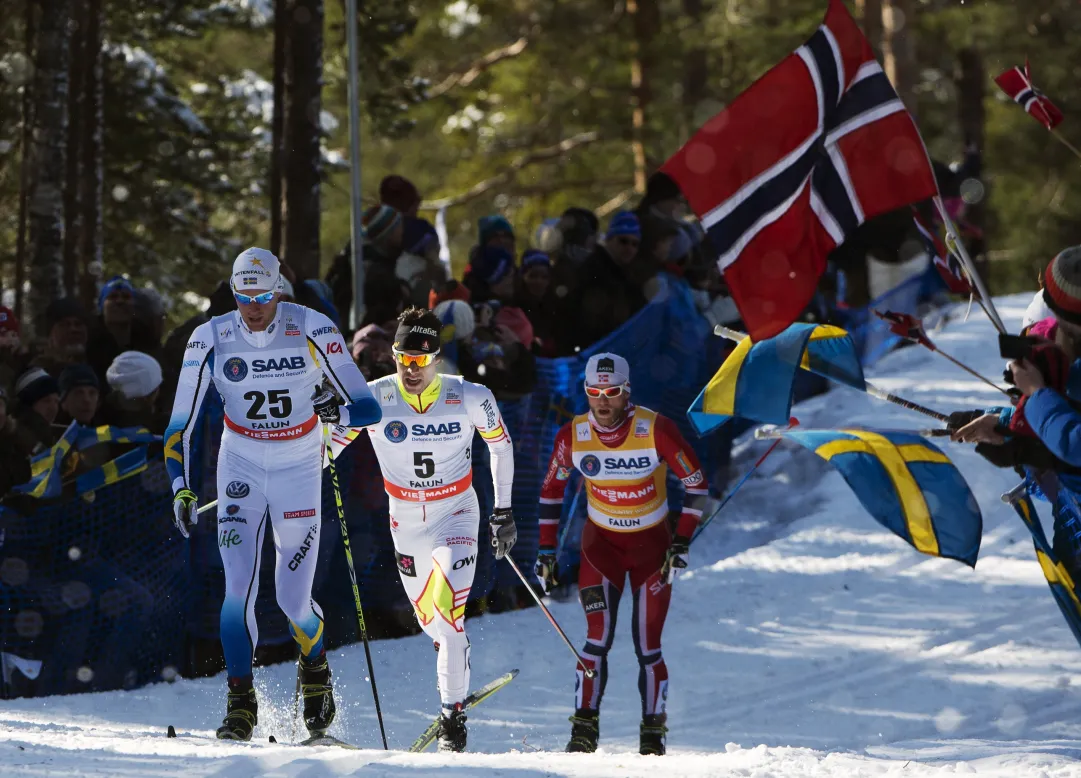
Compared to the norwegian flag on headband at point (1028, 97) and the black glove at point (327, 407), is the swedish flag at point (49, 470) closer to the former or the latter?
the black glove at point (327, 407)

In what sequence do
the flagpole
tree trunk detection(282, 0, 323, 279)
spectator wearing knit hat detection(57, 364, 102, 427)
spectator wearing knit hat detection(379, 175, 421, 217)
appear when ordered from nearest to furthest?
the flagpole
spectator wearing knit hat detection(57, 364, 102, 427)
spectator wearing knit hat detection(379, 175, 421, 217)
tree trunk detection(282, 0, 323, 279)

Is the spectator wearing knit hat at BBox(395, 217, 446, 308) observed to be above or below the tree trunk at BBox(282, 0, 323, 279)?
below

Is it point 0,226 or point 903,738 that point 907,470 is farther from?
point 0,226

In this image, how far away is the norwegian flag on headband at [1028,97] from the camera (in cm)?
877

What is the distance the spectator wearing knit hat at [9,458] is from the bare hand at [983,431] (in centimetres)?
529

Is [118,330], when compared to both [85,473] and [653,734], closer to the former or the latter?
[85,473]

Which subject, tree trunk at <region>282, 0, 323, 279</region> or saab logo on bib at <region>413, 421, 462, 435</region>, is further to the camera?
tree trunk at <region>282, 0, 323, 279</region>

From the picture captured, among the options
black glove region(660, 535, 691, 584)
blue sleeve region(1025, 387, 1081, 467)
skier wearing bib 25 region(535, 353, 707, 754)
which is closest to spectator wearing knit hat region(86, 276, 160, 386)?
skier wearing bib 25 region(535, 353, 707, 754)

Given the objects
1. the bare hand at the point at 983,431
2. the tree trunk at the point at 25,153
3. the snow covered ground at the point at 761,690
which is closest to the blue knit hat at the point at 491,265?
the snow covered ground at the point at 761,690

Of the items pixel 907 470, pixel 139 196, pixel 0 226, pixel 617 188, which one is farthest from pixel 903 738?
pixel 617 188

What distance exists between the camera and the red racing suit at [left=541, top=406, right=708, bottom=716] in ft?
28.2

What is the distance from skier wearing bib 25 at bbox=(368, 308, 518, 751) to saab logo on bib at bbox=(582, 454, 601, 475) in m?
0.59

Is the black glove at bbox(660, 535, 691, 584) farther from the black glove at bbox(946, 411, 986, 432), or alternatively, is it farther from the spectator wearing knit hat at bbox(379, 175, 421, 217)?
the spectator wearing knit hat at bbox(379, 175, 421, 217)

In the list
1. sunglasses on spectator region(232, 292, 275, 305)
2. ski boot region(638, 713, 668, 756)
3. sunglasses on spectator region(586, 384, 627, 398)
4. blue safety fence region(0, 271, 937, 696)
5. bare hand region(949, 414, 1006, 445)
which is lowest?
ski boot region(638, 713, 668, 756)
